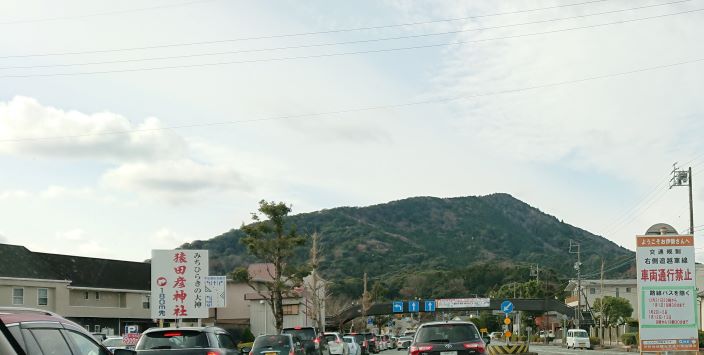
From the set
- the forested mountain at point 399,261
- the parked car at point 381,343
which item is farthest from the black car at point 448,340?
the forested mountain at point 399,261

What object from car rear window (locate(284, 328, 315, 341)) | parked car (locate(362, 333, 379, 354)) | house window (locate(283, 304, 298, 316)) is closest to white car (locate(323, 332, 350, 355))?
car rear window (locate(284, 328, 315, 341))

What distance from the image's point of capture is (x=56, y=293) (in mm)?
55875

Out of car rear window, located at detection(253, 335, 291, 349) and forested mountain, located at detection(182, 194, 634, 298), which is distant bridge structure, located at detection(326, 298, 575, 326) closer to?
forested mountain, located at detection(182, 194, 634, 298)

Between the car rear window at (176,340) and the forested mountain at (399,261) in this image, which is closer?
the car rear window at (176,340)

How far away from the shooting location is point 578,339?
6800 centimetres

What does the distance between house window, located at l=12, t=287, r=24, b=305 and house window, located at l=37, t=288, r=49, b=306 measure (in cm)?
140

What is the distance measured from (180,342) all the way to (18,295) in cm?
4322

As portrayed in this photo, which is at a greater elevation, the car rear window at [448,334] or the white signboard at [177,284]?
the white signboard at [177,284]

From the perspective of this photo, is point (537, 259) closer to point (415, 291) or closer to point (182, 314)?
point (415, 291)

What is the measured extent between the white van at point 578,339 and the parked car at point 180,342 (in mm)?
57465

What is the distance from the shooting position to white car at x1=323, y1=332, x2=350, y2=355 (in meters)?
39.5

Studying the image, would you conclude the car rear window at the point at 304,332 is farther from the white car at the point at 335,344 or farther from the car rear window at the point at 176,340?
the car rear window at the point at 176,340

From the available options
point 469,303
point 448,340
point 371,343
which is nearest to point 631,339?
point 469,303

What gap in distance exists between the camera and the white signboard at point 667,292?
19.3 m
